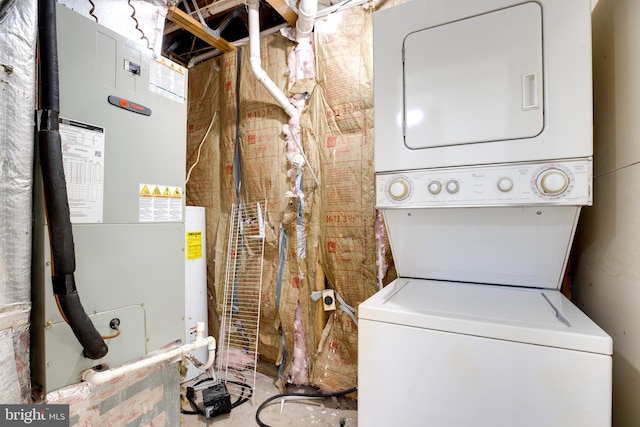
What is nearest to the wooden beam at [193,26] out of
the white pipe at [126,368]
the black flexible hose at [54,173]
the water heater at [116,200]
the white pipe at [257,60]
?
the white pipe at [257,60]

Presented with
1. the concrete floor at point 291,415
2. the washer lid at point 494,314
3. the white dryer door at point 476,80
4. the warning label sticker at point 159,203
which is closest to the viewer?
the washer lid at point 494,314

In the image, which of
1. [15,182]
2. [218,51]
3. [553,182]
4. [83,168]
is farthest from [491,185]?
[218,51]

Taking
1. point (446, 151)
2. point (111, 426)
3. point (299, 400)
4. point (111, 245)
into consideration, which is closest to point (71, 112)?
point (111, 245)

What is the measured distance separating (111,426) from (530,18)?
2180 millimetres

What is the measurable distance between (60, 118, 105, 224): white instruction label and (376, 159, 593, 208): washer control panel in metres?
1.09

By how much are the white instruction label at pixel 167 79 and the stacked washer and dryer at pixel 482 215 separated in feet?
3.10

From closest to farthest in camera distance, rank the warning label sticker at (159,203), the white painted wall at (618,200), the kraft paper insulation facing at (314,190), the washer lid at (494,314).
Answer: the washer lid at (494,314) → the white painted wall at (618,200) → the warning label sticker at (159,203) → the kraft paper insulation facing at (314,190)

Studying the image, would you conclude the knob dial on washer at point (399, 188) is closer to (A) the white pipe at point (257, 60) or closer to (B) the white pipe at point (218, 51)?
(A) the white pipe at point (257, 60)

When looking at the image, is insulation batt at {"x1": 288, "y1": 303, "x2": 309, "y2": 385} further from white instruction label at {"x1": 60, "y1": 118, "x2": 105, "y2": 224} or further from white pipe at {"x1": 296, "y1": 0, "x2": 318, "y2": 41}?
white pipe at {"x1": 296, "y1": 0, "x2": 318, "y2": 41}

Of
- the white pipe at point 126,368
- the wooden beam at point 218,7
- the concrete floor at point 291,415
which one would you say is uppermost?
the wooden beam at point 218,7

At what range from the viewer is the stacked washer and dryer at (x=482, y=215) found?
2.52ft

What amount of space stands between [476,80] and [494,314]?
0.79 metres

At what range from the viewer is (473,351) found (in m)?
0.81

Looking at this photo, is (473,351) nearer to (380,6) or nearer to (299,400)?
(299,400)
